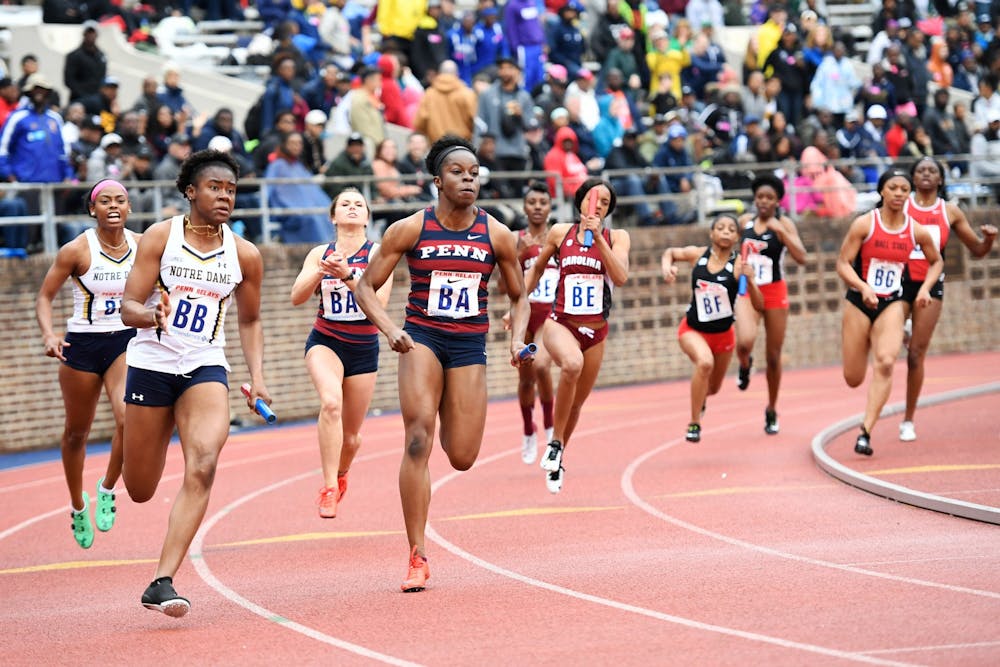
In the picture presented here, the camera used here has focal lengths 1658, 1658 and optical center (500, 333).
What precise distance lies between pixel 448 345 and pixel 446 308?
21 centimetres

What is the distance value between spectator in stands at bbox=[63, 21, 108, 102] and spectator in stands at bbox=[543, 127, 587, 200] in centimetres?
613

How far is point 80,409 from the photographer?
38.5 ft

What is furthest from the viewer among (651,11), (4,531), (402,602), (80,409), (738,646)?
(651,11)

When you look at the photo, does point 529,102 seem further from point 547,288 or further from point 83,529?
point 83,529

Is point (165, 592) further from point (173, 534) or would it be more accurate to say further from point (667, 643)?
point (667, 643)

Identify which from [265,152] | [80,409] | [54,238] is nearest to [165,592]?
[80,409]

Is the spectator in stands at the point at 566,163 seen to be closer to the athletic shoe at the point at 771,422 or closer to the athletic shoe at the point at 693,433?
the athletic shoe at the point at 771,422

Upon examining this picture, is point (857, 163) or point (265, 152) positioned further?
point (857, 163)

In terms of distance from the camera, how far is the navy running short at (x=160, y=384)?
878cm

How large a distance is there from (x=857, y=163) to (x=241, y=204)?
9.42 metres

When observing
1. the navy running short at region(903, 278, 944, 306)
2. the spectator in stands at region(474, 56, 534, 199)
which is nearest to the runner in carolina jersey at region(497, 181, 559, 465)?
the navy running short at region(903, 278, 944, 306)

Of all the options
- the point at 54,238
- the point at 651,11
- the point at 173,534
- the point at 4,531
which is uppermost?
the point at 651,11

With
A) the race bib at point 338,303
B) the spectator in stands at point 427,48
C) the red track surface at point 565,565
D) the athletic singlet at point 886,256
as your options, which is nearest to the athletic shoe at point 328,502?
the red track surface at point 565,565

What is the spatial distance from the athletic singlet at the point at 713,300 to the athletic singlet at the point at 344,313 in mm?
4239
